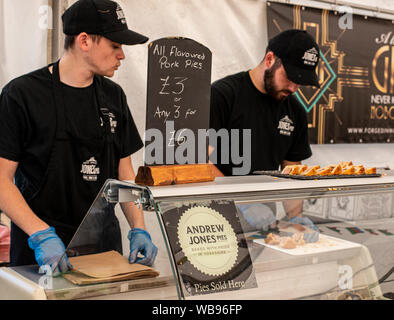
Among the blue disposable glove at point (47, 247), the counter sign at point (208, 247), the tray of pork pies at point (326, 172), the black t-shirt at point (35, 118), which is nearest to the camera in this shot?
the counter sign at point (208, 247)

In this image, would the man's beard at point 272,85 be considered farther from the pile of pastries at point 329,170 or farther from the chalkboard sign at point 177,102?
the chalkboard sign at point 177,102

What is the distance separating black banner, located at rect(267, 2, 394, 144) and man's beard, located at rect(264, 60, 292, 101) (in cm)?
126

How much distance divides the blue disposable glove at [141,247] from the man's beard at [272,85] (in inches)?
52.6

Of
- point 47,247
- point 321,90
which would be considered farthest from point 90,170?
point 321,90

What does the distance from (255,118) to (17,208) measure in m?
1.32

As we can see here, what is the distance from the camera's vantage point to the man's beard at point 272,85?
260 centimetres

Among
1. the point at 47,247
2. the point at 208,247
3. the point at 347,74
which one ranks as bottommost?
the point at 47,247

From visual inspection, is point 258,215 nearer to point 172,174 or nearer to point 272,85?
point 172,174

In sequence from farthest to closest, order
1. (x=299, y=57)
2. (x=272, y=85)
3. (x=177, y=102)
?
(x=272, y=85)
(x=299, y=57)
(x=177, y=102)

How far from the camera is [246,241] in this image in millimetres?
1426

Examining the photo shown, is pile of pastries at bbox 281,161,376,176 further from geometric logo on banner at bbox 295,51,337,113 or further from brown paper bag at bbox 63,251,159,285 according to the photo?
geometric logo on banner at bbox 295,51,337,113

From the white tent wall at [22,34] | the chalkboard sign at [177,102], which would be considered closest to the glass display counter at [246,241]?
the chalkboard sign at [177,102]
